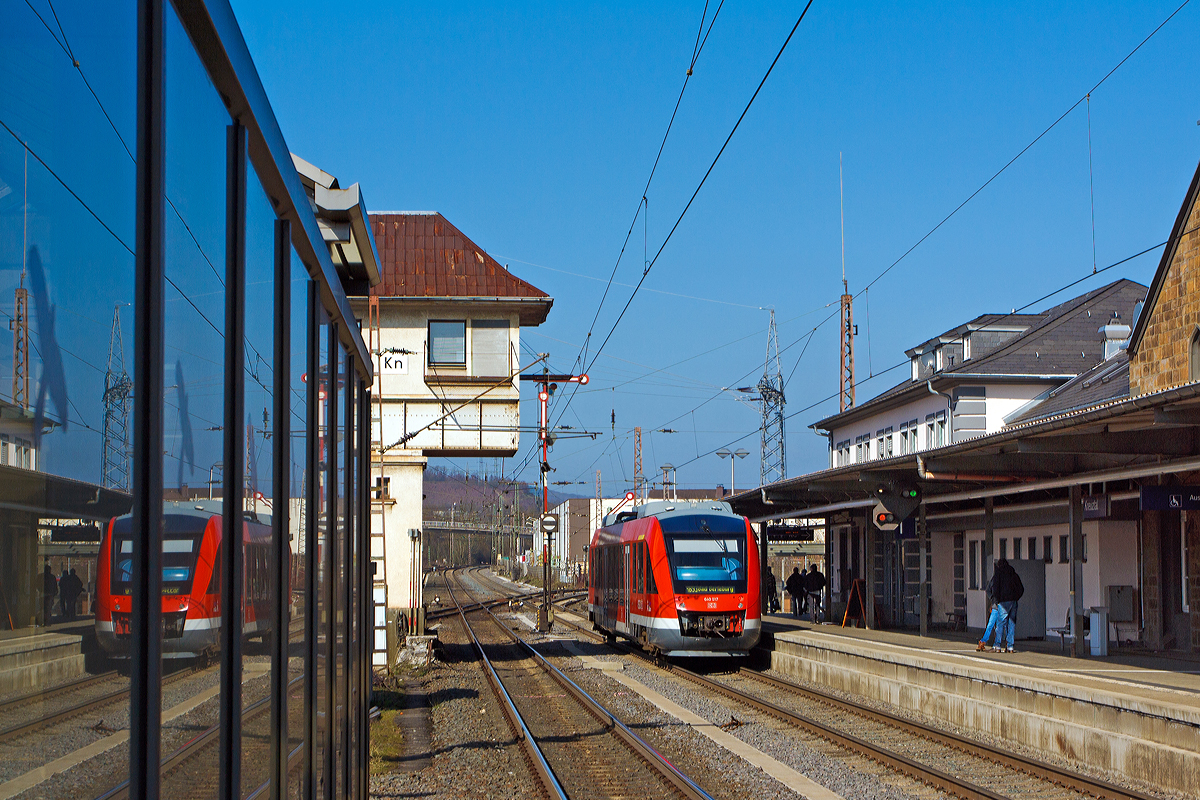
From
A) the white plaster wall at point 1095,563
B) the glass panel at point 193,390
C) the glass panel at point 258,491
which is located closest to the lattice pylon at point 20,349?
the glass panel at point 193,390

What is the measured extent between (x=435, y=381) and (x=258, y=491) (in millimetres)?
25024

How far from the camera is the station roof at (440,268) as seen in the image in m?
28.0

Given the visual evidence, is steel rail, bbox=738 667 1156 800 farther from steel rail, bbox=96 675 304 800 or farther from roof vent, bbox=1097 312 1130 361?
roof vent, bbox=1097 312 1130 361

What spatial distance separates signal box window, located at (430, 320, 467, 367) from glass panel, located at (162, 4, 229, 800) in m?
25.4

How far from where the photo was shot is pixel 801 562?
2352 inches

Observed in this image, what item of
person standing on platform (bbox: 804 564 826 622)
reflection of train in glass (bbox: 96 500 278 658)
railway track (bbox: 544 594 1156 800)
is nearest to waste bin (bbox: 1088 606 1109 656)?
railway track (bbox: 544 594 1156 800)

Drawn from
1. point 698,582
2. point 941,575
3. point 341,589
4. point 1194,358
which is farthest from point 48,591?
point 941,575

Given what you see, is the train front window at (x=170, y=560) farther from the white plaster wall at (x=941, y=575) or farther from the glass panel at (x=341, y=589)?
the white plaster wall at (x=941, y=575)

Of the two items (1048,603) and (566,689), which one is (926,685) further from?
(1048,603)

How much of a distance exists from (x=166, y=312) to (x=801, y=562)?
5950 centimetres

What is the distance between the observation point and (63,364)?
1.41m

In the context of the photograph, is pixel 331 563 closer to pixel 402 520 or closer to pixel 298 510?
pixel 298 510

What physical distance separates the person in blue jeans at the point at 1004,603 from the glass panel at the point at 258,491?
1653 cm

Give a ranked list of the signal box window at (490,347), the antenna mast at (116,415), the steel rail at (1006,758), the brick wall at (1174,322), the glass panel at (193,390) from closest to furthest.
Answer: the antenna mast at (116,415) → the glass panel at (193,390) → the steel rail at (1006,758) → the brick wall at (1174,322) → the signal box window at (490,347)
